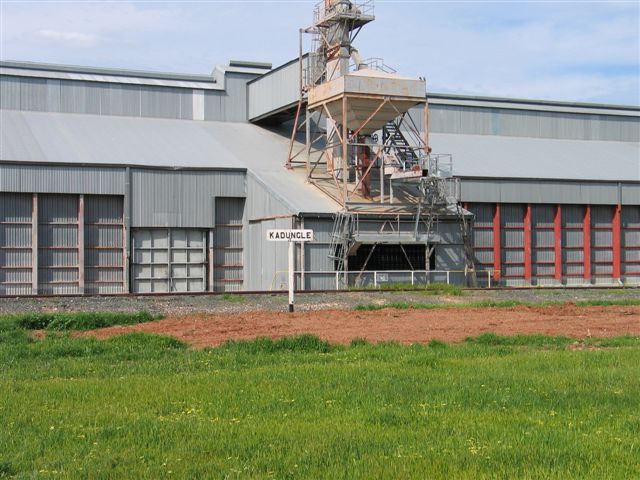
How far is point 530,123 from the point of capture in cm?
6025

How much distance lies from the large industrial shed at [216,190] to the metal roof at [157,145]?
0.38 ft

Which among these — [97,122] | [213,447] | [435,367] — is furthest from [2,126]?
[213,447]

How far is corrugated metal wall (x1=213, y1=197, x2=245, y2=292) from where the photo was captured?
144ft

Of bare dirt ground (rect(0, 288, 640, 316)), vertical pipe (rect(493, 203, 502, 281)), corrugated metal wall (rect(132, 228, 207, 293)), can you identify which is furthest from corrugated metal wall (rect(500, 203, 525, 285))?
corrugated metal wall (rect(132, 228, 207, 293))

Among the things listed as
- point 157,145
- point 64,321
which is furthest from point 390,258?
point 64,321

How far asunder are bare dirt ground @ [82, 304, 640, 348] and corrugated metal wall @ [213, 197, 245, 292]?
19013 millimetres

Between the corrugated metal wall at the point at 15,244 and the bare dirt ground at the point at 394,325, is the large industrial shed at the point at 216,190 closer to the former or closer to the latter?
the corrugated metal wall at the point at 15,244

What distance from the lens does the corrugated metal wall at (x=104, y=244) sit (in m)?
41.0

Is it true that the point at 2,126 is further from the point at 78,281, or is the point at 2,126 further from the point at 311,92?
the point at 311,92

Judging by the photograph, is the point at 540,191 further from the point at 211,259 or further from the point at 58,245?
the point at 58,245

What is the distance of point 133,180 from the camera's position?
41.6m

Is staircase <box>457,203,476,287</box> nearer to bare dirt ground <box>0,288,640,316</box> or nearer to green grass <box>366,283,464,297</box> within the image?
green grass <box>366,283,464,297</box>

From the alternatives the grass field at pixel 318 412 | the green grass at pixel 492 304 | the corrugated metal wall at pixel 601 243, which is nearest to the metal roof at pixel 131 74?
the corrugated metal wall at pixel 601 243

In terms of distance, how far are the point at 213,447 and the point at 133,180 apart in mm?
33752
